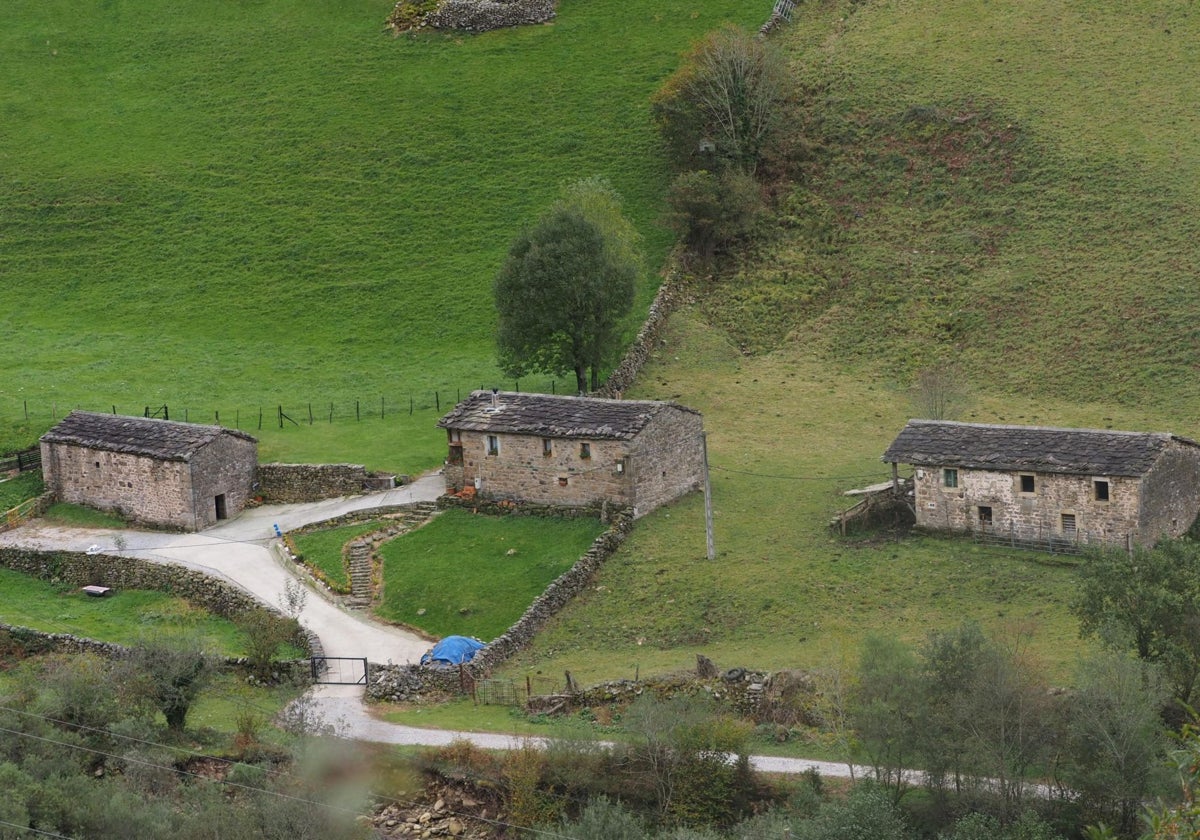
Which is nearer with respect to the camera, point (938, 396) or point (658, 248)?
point (938, 396)

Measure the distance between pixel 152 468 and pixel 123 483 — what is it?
1.48 meters

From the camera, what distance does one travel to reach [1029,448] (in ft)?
180

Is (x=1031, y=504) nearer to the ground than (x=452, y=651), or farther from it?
farther from it

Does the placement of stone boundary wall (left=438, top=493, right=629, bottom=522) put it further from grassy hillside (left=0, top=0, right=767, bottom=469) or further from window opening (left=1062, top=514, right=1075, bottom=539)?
window opening (left=1062, top=514, right=1075, bottom=539)

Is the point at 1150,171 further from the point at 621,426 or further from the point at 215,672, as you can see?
the point at 215,672

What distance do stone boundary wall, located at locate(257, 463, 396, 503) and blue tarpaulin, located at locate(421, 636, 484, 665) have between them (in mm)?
13048

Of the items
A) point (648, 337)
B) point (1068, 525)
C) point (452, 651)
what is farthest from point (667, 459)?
point (648, 337)

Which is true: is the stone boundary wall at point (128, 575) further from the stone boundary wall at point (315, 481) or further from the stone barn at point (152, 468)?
the stone boundary wall at point (315, 481)

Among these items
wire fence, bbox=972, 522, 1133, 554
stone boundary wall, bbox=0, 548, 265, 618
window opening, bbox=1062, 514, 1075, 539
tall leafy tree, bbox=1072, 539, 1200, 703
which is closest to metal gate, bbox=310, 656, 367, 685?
stone boundary wall, bbox=0, 548, 265, 618

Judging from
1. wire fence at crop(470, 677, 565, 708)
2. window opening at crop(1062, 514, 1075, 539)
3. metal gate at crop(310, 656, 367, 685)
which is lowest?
wire fence at crop(470, 677, 565, 708)

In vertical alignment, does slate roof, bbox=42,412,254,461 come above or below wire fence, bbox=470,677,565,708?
above

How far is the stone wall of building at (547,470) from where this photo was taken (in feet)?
190

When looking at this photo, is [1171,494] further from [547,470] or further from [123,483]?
[123,483]

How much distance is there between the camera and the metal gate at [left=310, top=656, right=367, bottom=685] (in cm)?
4941
